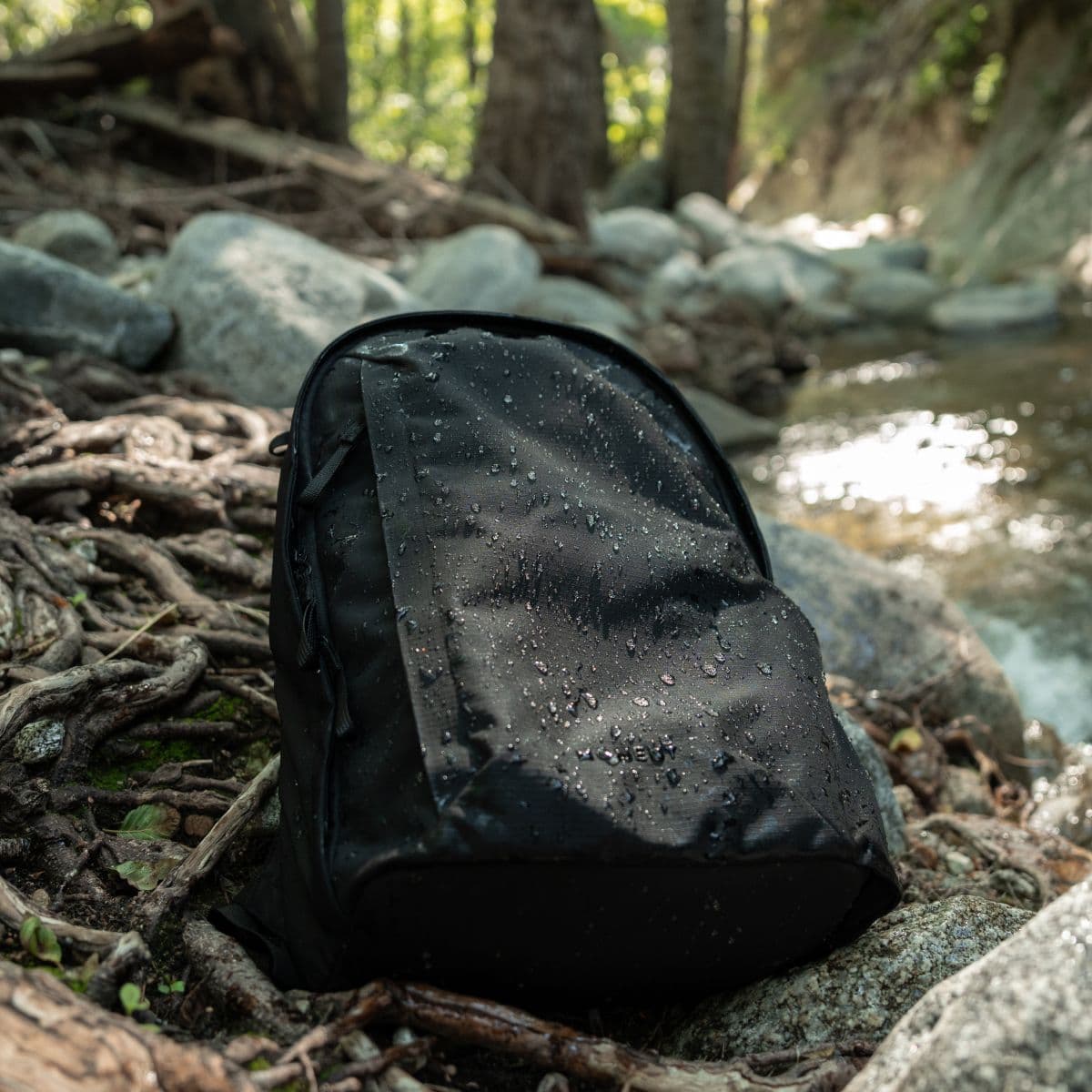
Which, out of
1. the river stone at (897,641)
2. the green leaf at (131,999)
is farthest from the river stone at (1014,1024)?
the river stone at (897,641)

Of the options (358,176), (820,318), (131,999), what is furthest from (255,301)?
(820,318)

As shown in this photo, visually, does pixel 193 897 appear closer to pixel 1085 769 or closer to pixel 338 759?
pixel 338 759

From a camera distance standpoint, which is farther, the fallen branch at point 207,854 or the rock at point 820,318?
the rock at point 820,318

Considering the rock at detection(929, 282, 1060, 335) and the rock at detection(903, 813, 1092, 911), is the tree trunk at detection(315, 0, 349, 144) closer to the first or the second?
the rock at detection(929, 282, 1060, 335)

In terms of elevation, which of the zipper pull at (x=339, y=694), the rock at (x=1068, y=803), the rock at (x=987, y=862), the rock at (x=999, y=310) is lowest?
the rock at (x=999, y=310)

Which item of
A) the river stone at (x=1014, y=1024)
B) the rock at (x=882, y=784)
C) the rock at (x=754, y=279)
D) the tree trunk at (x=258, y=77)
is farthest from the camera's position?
the rock at (x=754, y=279)

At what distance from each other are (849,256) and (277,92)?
25.6ft

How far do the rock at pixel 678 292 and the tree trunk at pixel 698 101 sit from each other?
391 cm

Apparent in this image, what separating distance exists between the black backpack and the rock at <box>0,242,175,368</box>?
2.51m

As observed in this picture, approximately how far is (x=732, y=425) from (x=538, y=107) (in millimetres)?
3565

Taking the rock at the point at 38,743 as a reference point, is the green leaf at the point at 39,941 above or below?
above

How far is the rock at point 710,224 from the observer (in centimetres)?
1205

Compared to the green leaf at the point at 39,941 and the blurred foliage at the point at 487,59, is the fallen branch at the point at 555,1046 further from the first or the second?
the blurred foliage at the point at 487,59

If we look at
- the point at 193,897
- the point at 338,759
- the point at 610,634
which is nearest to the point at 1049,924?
the point at 610,634
